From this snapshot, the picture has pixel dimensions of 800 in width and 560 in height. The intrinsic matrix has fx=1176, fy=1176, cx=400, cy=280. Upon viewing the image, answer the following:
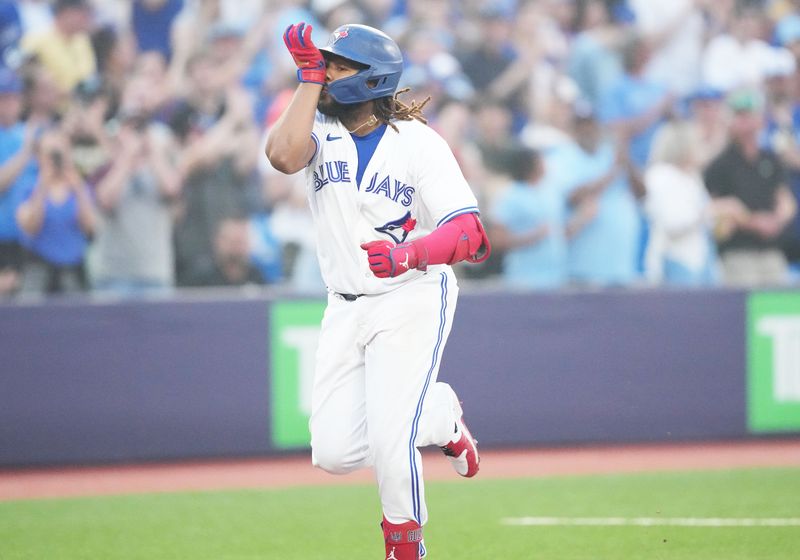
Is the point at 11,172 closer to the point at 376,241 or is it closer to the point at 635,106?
the point at 376,241

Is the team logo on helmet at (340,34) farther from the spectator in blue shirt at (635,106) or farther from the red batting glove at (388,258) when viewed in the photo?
the spectator in blue shirt at (635,106)

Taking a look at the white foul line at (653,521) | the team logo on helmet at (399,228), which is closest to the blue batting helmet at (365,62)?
the team logo on helmet at (399,228)

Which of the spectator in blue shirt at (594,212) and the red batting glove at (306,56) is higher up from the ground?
the red batting glove at (306,56)

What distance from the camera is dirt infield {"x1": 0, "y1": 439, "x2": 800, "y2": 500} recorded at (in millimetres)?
8555

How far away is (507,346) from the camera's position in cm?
972

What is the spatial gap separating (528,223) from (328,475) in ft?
9.83

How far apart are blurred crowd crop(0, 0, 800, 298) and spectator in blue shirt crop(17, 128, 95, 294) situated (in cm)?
1

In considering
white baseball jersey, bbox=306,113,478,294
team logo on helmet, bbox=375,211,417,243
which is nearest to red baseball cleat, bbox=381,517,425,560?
white baseball jersey, bbox=306,113,478,294

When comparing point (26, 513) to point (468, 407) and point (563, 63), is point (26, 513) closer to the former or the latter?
point (468, 407)

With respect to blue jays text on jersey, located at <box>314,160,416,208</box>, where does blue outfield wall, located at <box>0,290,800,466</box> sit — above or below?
below

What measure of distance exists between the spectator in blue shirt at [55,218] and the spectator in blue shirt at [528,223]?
11.5ft

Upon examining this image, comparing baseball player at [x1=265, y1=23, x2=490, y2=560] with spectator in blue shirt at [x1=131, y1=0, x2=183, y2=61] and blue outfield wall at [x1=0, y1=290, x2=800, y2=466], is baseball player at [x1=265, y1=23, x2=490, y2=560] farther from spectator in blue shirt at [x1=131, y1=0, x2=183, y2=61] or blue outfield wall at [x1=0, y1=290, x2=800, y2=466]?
spectator in blue shirt at [x1=131, y1=0, x2=183, y2=61]

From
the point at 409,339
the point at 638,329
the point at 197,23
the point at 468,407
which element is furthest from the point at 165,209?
the point at 409,339

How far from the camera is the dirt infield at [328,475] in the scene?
8.55 meters
